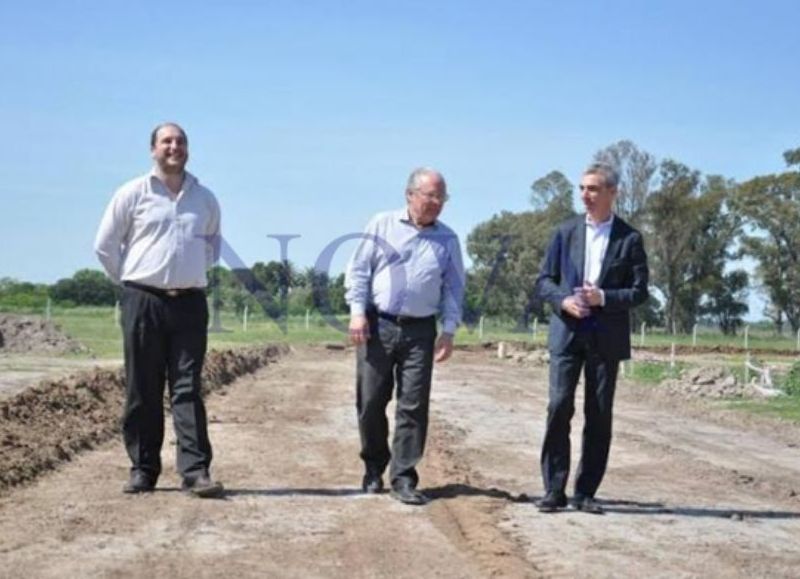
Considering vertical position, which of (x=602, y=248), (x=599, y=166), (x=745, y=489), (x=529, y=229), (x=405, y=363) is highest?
(x=529, y=229)

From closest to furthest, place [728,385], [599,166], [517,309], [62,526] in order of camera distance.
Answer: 1. [62,526]
2. [599,166]
3. [728,385]
4. [517,309]

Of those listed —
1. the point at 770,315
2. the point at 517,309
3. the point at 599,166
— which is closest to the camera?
the point at 599,166

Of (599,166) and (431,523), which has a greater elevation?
(599,166)

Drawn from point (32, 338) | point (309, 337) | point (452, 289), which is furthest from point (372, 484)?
point (309, 337)

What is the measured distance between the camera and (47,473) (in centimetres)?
823

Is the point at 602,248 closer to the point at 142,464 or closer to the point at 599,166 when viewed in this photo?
the point at 599,166

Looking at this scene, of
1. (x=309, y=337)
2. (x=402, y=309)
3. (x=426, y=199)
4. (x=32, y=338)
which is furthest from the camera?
(x=309, y=337)

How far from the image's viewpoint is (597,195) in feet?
24.8

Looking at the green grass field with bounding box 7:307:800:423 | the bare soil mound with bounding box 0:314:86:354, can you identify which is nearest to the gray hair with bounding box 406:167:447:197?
the green grass field with bounding box 7:307:800:423

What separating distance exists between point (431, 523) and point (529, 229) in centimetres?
7793

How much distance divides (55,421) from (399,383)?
4.57 metres

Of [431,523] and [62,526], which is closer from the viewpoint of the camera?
[62,526]

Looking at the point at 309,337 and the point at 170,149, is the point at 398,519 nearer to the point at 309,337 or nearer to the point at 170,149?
the point at 170,149

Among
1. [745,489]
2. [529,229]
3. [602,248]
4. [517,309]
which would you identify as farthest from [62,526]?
[529,229]
